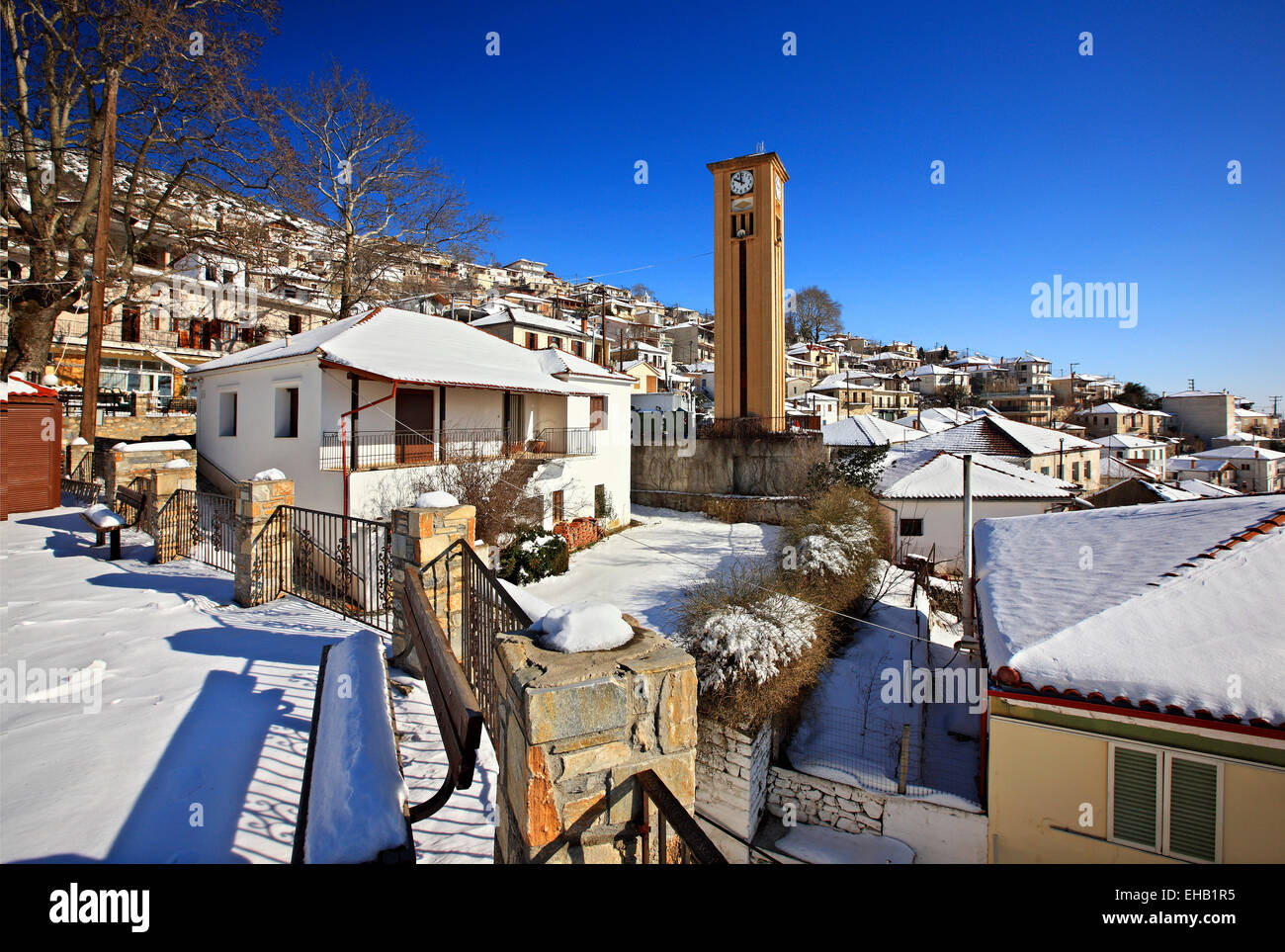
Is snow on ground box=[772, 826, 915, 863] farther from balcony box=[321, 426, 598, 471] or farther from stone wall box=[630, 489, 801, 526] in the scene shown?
stone wall box=[630, 489, 801, 526]

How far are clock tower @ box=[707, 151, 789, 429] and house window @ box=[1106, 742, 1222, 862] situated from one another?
23.1 m

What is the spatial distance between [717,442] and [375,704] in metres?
23.5

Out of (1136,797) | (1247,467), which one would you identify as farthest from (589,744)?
(1247,467)

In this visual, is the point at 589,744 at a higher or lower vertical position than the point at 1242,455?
lower

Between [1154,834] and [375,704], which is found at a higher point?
[375,704]

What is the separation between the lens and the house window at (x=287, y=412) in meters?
14.8

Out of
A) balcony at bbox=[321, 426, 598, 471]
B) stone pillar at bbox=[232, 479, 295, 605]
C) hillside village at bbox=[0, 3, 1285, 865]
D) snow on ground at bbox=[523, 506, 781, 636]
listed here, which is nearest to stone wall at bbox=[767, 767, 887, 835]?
hillside village at bbox=[0, 3, 1285, 865]

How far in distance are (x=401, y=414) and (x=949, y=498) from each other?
17110 millimetres

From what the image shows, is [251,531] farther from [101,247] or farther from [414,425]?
[101,247]

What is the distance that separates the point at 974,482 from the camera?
1825 cm

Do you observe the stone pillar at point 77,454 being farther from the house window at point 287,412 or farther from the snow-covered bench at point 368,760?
the snow-covered bench at point 368,760
